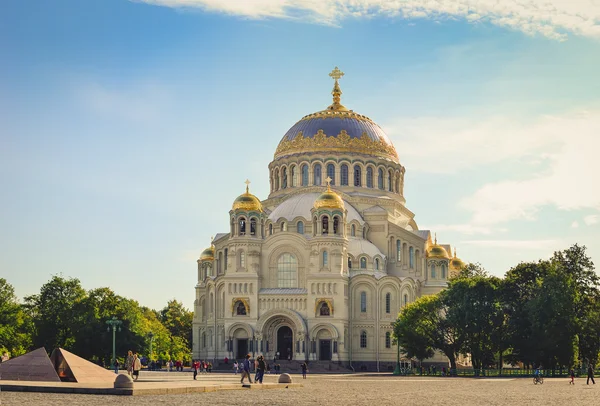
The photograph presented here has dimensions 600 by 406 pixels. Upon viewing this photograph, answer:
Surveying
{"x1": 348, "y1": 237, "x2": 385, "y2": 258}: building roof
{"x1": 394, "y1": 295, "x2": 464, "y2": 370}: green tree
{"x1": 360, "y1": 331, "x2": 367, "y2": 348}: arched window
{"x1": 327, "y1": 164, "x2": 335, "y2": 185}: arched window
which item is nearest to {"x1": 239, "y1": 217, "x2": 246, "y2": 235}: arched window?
{"x1": 348, "y1": 237, "x2": 385, "y2": 258}: building roof

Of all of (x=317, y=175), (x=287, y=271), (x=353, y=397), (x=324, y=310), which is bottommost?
(x=353, y=397)

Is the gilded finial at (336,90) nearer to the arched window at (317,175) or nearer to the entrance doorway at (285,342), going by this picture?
the arched window at (317,175)

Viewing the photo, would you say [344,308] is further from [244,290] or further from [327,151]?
[327,151]

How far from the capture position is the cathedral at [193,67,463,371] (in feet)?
241

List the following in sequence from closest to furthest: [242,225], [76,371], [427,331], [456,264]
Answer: [76,371], [427,331], [242,225], [456,264]

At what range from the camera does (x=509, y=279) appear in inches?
2474

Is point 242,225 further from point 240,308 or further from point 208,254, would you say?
point 208,254

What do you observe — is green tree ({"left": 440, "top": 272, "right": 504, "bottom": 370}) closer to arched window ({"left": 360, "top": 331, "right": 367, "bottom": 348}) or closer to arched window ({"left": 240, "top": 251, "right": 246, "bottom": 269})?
arched window ({"left": 360, "top": 331, "right": 367, "bottom": 348})

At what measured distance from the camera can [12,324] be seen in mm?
75500

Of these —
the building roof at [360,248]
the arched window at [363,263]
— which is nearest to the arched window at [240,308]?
the building roof at [360,248]

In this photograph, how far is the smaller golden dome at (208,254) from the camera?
292 ft

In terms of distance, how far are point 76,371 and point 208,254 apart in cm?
5396

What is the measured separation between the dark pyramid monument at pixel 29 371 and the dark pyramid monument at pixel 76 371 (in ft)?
1.90

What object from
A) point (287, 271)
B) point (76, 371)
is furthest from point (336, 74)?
point (76, 371)
